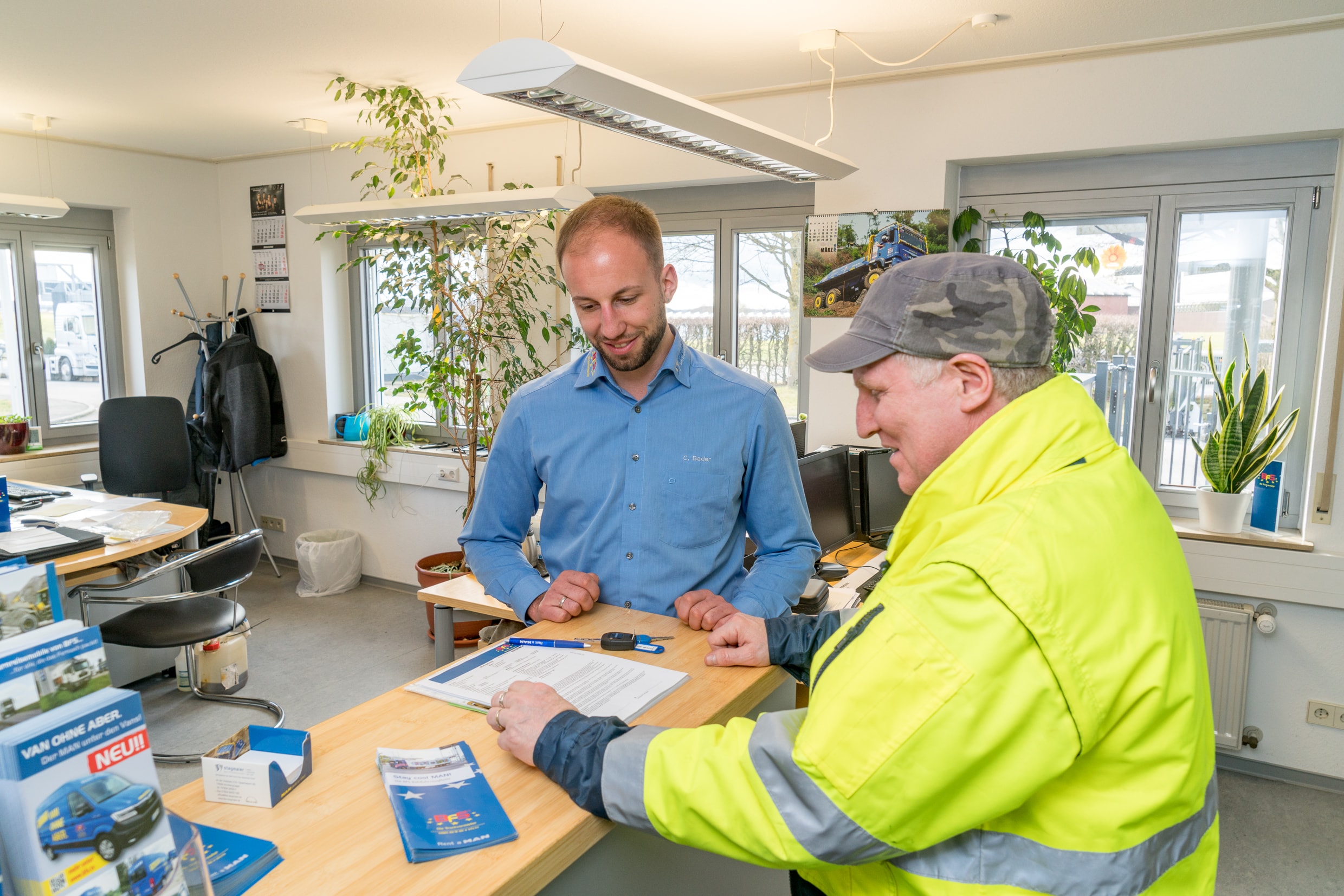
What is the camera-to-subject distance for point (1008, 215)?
3.77 metres

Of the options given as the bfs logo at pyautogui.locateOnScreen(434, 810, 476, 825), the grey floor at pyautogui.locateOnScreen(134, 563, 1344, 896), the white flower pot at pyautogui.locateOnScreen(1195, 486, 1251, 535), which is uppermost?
the bfs logo at pyautogui.locateOnScreen(434, 810, 476, 825)

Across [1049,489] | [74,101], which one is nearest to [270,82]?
[74,101]

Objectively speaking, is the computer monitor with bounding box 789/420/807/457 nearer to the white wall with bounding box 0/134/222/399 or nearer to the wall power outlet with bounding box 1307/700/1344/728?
the wall power outlet with bounding box 1307/700/1344/728

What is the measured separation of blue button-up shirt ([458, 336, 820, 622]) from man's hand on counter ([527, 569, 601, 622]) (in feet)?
→ 0.31

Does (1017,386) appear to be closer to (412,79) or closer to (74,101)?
(412,79)

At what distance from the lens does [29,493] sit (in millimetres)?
4160

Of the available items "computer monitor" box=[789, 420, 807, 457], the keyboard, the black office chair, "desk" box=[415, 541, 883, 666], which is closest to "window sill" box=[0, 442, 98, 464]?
the black office chair

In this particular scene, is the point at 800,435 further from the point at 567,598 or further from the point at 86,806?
the point at 86,806

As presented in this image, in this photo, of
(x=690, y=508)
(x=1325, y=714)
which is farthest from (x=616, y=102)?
(x=1325, y=714)

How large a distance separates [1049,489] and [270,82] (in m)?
4.25

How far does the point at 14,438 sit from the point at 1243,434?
6.30 meters

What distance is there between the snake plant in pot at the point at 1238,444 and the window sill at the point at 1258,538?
30 mm

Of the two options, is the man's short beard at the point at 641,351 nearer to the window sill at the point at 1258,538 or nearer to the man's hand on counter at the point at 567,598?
the man's hand on counter at the point at 567,598

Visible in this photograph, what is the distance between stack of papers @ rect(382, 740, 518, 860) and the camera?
875 mm
